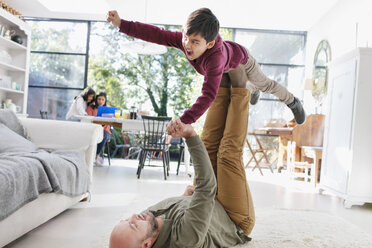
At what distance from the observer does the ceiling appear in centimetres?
569

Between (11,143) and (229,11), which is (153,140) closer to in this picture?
(11,143)

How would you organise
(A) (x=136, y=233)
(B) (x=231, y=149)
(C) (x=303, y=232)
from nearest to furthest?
1. (A) (x=136, y=233)
2. (B) (x=231, y=149)
3. (C) (x=303, y=232)

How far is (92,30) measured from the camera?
24.0 feet

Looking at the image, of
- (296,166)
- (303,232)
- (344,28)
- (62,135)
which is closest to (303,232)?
(303,232)

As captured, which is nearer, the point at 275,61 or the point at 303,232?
the point at 303,232

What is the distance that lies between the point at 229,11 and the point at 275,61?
5.58 feet

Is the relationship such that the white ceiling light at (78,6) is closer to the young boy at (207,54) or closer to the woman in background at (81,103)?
the woman in background at (81,103)

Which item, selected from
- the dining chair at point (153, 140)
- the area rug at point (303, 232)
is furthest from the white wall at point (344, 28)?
the dining chair at point (153, 140)

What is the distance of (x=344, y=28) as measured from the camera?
515cm

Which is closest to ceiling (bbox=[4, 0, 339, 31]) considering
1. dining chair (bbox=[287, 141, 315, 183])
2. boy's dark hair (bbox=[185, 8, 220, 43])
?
dining chair (bbox=[287, 141, 315, 183])

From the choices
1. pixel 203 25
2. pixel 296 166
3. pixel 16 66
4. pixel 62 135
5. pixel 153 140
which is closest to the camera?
pixel 203 25

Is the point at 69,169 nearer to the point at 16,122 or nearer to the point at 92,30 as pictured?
the point at 16,122

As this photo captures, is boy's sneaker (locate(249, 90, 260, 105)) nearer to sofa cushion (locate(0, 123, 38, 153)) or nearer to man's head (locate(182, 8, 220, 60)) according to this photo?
man's head (locate(182, 8, 220, 60))

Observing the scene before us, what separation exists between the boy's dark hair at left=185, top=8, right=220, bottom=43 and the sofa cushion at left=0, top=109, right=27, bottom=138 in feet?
5.54
